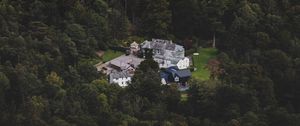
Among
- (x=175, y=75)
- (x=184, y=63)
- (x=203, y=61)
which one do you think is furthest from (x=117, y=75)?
(x=203, y=61)

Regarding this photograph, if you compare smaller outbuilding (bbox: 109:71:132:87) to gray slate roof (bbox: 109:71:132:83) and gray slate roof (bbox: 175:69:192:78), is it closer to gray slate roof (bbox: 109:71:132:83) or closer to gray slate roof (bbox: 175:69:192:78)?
gray slate roof (bbox: 109:71:132:83)

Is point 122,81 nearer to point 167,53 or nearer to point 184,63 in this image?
point 167,53

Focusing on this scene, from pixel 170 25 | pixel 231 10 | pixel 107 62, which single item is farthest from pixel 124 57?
pixel 231 10

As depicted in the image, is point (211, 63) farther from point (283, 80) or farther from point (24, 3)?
point (24, 3)

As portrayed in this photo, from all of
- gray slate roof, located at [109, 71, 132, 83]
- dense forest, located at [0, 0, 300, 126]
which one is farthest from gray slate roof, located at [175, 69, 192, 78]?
gray slate roof, located at [109, 71, 132, 83]

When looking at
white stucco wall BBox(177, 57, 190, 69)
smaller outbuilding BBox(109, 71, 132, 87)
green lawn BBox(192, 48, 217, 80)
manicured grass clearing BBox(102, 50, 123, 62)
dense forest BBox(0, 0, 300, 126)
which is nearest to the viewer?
dense forest BBox(0, 0, 300, 126)

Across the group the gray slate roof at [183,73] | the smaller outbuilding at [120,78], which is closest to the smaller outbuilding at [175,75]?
the gray slate roof at [183,73]
